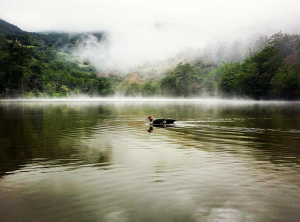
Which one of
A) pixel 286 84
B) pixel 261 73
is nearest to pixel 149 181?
pixel 286 84

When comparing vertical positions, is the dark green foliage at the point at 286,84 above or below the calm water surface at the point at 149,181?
above

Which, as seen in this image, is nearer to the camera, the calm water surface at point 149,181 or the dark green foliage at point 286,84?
the calm water surface at point 149,181

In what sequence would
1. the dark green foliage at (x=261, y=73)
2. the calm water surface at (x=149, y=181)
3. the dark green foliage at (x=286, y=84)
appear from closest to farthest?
the calm water surface at (x=149, y=181) → the dark green foliage at (x=286, y=84) → the dark green foliage at (x=261, y=73)

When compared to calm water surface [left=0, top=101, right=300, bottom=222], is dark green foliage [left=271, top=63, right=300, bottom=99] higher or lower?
higher

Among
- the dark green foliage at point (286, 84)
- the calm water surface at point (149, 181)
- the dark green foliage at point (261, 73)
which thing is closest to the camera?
the calm water surface at point (149, 181)

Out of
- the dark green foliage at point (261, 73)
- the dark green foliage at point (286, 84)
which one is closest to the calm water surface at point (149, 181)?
the dark green foliage at point (286, 84)

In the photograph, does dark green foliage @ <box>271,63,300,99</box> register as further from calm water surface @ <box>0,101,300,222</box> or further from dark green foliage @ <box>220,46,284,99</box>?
calm water surface @ <box>0,101,300,222</box>

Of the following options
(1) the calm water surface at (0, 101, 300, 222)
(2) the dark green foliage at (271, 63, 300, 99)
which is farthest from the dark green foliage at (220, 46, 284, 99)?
(1) the calm water surface at (0, 101, 300, 222)

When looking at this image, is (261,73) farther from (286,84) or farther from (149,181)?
(149,181)

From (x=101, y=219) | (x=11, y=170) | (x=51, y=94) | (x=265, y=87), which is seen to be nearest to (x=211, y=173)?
(x=101, y=219)

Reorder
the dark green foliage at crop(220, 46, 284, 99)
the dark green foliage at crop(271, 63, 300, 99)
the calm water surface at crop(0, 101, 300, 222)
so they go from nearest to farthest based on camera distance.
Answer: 1. the calm water surface at crop(0, 101, 300, 222)
2. the dark green foliage at crop(271, 63, 300, 99)
3. the dark green foliage at crop(220, 46, 284, 99)

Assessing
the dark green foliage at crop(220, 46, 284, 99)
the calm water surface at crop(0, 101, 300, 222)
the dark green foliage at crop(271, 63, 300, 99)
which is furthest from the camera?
the dark green foliage at crop(220, 46, 284, 99)

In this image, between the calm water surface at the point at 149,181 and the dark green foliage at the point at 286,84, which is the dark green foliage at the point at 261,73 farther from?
the calm water surface at the point at 149,181

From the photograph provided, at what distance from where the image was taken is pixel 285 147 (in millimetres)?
17938
